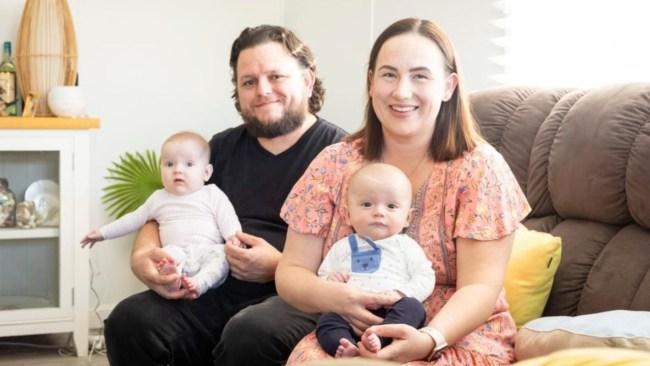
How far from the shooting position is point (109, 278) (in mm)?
4223

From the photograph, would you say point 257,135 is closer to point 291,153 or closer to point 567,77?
point 291,153

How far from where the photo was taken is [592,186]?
2.12 m

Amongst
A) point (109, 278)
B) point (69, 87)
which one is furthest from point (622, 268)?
point (109, 278)

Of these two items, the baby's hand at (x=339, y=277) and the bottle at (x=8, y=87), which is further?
the bottle at (x=8, y=87)

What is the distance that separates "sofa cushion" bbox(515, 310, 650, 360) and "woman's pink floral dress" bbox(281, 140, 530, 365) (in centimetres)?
11

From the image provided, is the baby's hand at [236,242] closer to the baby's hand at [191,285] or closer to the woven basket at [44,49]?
the baby's hand at [191,285]

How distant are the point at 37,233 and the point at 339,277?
6.93 ft

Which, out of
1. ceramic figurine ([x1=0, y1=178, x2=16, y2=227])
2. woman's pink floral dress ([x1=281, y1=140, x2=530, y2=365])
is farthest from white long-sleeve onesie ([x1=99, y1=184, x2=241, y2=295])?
ceramic figurine ([x1=0, y1=178, x2=16, y2=227])

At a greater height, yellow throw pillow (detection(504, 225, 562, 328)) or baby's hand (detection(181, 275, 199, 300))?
yellow throw pillow (detection(504, 225, 562, 328))

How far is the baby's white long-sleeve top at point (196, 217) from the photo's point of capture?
2.60 meters

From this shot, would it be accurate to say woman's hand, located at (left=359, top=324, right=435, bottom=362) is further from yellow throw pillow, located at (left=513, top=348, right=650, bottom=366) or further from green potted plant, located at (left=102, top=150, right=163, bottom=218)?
green potted plant, located at (left=102, top=150, right=163, bottom=218)

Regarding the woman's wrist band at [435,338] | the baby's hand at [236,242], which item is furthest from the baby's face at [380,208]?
the baby's hand at [236,242]

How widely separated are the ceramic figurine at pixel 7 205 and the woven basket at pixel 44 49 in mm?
318

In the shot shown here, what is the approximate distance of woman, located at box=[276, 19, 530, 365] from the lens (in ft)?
6.16
